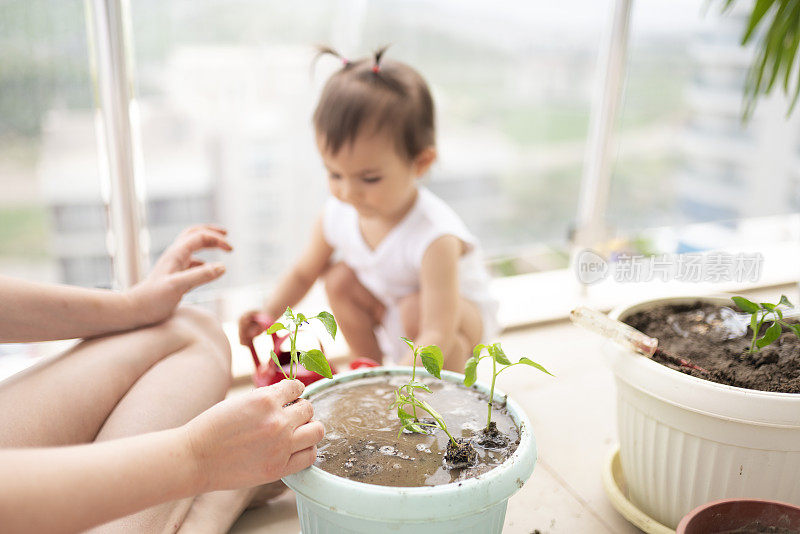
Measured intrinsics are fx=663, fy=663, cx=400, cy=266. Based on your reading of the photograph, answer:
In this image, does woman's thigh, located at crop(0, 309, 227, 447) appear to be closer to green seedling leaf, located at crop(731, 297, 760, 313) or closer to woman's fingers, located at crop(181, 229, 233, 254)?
woman's fingers, located at crop(181, 229, 233, 254)

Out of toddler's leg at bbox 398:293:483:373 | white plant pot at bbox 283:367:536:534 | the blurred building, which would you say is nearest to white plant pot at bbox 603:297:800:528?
white plant pot at bbox 283:367:536:534

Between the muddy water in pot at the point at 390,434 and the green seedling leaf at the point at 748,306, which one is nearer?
the muddy water in pot at the point at 390,434

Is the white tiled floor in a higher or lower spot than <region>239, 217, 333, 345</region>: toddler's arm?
lower

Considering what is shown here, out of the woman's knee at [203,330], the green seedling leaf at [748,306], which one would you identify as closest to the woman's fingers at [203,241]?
the woman's knee at [203,330]

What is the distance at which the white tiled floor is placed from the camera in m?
1.05

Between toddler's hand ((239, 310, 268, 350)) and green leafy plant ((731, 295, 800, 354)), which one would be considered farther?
toddler's hand ((239, 310, 268, 350))

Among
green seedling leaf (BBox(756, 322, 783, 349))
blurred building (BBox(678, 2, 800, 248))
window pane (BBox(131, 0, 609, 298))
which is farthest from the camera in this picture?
blurred building (BBox(678, 2, 800, 248))

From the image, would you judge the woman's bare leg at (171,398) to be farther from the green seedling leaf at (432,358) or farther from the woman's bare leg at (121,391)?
the green seedling leaf at (432,358)

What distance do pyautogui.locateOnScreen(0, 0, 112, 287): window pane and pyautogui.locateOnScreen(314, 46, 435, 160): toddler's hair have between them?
1.69 feet

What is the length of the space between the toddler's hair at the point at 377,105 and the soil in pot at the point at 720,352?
0.51 meters

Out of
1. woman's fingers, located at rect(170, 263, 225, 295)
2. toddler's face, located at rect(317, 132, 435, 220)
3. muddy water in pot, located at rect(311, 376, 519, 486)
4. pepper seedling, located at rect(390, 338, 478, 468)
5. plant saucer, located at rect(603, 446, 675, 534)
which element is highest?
toddler's face, located at rect(317, 132, 435, 220)

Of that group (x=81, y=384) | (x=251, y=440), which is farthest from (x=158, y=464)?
(x=81, y=384)

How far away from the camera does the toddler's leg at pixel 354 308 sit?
4.68 feet

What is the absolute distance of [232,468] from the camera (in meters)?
0.68
